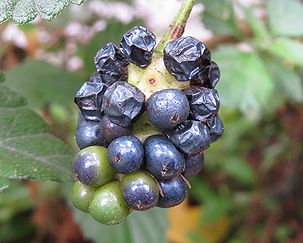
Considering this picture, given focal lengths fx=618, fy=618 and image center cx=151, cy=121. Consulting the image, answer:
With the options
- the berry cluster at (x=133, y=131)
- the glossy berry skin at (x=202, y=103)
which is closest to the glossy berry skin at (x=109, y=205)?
the berry cluster at (x=133, y=131)

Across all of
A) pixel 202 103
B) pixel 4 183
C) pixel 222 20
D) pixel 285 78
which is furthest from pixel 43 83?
pixel 202 103

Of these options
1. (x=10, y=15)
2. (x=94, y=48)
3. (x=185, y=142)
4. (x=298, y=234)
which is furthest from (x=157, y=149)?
(x=298, y=234)

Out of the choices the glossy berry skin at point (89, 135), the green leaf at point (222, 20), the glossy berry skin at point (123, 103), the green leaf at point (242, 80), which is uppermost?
the glossy berry skin at point (123, 103)

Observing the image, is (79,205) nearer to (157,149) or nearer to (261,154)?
(157,149)

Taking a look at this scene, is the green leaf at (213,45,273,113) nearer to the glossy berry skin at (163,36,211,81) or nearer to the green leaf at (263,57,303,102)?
the green leaf at (263,57,303,102)

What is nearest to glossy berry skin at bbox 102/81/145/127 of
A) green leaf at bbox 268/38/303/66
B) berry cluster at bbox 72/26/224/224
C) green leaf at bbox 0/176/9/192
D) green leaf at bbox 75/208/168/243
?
berry cluster at bbox 72/26/224/224

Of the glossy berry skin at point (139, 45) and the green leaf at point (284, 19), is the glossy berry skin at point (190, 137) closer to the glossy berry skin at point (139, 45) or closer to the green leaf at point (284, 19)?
the glossy berry skin at point (139, 45)
